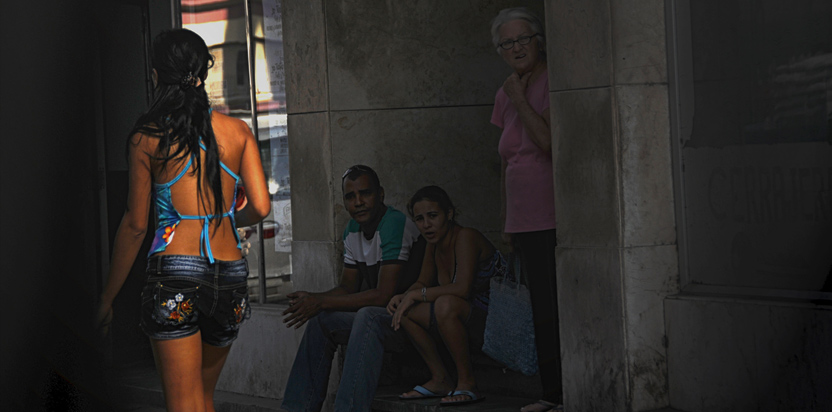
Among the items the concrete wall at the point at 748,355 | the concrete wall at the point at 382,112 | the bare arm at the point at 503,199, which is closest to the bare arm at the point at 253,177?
the bare arm at the point at 503,199

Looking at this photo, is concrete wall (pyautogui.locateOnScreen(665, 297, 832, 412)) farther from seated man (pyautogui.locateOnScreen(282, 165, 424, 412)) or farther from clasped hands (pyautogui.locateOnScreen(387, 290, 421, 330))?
seated man (pyautogui.locateOnScreen(282, 165, 424, 412))

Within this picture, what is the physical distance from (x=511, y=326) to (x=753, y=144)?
5.38ft

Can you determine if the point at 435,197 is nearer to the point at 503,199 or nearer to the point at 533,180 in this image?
the point at 503,199

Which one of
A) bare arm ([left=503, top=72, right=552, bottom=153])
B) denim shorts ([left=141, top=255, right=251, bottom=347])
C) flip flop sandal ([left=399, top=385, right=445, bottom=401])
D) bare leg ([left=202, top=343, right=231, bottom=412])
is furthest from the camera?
flip flop sandal ([left=399, top=385, right=445, bottom=401])

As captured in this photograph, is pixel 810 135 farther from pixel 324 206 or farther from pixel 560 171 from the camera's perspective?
pixel 324 206

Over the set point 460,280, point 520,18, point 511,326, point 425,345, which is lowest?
point 425,345

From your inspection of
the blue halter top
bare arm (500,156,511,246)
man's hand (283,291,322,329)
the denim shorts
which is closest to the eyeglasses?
bare arm (500,156,511,246)

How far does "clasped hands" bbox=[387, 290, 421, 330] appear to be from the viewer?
597cm

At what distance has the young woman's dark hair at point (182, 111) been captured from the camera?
434cm

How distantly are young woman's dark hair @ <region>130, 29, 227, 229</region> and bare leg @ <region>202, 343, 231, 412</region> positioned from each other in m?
0.56

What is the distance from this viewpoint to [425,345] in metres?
6.13

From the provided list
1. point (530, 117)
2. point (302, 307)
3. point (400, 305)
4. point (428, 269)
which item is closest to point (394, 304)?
point (400, 305)

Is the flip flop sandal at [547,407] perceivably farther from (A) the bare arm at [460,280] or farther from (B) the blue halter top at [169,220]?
(B) the blue halter top at [169,220]

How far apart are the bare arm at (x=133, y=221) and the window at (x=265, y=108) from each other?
11.5 feet
